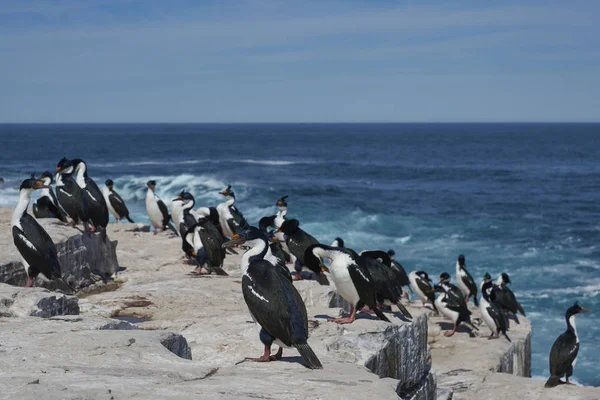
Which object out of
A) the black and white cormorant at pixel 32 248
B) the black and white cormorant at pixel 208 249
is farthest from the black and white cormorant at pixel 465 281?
the black and white cormorant at pixel 32 248

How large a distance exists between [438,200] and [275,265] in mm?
44110

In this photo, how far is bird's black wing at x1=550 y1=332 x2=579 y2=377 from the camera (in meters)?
13.4

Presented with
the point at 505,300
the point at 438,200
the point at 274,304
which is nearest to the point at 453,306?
the point at 505,300

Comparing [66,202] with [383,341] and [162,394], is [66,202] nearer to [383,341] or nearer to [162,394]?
[383,341]

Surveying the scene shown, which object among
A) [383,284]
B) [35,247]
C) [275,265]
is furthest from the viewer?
[35,247]

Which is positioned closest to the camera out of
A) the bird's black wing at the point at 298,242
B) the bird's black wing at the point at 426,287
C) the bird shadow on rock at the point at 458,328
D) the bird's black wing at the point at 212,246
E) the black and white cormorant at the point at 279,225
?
the bird's black wing at the point at 298,242

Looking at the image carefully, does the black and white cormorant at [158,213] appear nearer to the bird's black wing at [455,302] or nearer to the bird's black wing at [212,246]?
the bird's black wing at [212,246]

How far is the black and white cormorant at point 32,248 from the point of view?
414 inches

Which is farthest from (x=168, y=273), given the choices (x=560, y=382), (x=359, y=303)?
(x=560, y=382)

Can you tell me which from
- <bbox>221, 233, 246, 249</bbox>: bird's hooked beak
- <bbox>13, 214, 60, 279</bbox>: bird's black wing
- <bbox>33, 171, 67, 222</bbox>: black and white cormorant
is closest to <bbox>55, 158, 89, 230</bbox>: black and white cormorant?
<bbox>33, 171, 67, 222</bbox>: black and white cormorant

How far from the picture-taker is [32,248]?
1050 cm

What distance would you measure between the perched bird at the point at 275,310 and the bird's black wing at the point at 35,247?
13.6ft

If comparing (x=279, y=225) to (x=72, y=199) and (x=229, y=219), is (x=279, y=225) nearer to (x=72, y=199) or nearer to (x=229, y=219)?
→ (x=229, y=219)

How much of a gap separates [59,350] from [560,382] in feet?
31.3
